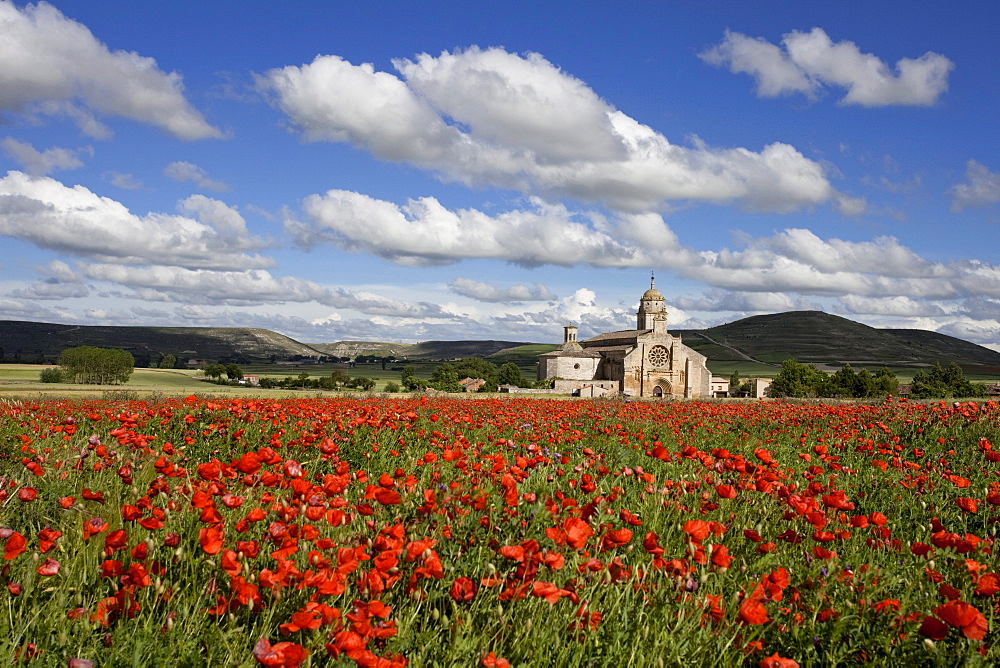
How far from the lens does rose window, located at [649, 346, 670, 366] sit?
79812mm

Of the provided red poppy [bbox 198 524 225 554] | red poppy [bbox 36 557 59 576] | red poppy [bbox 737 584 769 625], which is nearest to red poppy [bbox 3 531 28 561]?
red poppy [bbox 36 557 59 576]

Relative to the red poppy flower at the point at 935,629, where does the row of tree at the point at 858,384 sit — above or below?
below

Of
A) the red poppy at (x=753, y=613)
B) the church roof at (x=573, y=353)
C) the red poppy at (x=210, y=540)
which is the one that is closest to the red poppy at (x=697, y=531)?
the red poppy at (x=753, y=613)

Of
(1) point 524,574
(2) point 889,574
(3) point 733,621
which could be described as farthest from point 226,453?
(2) point 889,574

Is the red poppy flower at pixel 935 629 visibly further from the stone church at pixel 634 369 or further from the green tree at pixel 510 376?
the green tree at pixel 510 376

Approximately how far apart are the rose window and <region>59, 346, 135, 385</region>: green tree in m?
59.0

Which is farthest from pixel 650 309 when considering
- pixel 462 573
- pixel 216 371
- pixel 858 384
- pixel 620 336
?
pixel 462 573

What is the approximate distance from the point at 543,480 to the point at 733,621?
3034 mm

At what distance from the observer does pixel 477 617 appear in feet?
11.9

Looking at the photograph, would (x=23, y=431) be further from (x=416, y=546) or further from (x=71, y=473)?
(x=416, y=546)

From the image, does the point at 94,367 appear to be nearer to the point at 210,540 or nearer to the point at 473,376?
the point at 473,376

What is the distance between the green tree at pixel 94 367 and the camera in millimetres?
70431

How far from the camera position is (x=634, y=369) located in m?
78.9

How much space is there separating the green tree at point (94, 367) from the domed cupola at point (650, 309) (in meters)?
62.9
